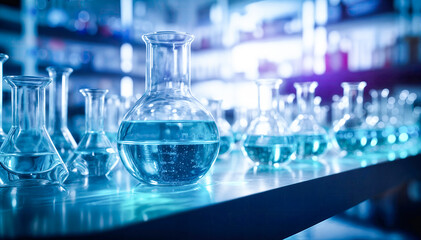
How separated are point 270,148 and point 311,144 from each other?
226 millimetres

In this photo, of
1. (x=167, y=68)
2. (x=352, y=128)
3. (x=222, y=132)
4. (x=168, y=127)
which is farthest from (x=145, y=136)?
(x=352, y=128)

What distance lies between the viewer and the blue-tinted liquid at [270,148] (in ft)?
2.87

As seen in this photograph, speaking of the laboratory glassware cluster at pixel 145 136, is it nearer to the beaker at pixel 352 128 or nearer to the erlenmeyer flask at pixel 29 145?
the erlenmeyer flask at pixel 29 145

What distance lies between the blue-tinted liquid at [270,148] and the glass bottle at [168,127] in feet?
0.88

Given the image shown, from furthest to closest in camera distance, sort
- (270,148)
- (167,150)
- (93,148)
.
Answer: (270,148) → (93,148) → (167,150)

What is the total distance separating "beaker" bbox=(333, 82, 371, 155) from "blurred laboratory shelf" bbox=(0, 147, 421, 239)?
1.36 feet

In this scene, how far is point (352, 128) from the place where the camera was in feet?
4.02

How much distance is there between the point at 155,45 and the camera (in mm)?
677

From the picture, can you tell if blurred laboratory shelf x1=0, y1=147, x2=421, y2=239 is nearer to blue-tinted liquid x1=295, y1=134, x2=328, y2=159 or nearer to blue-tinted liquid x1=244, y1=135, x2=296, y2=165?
blue-tinted liquid x1=244, y1=135, x2=296, y2=165

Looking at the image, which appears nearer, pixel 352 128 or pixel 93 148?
pixel 93 148

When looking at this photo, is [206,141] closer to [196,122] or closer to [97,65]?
[196,122]

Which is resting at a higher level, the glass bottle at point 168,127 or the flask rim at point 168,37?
the flask rim at point 168,37

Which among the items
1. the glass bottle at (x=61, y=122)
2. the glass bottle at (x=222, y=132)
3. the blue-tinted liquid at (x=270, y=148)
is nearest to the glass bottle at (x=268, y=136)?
the blue-tinted liquid at (x=270, y=148)

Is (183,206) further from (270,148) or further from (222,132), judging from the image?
(222,132)
